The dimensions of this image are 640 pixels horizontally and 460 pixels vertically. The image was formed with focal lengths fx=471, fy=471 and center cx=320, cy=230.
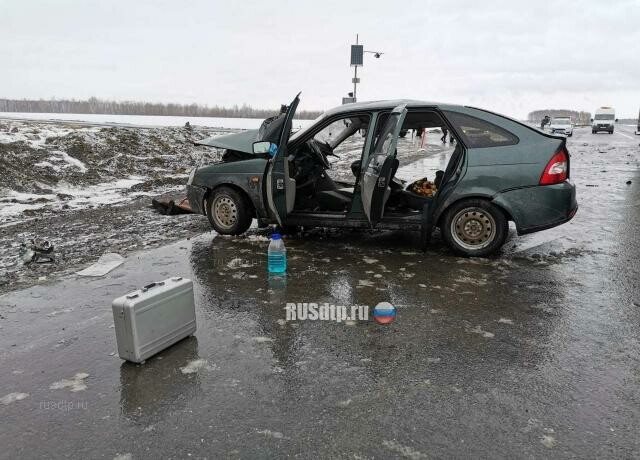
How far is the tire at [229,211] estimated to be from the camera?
6504 mm

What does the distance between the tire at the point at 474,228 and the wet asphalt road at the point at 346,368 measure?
18cm

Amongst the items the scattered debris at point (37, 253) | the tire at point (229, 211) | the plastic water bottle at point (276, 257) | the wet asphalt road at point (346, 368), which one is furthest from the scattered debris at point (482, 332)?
the scattered debris at point (37, 253)

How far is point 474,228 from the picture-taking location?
5.52m

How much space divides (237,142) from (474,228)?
3.33 meters

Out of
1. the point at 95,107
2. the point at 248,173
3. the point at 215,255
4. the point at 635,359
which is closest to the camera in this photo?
the point at 635,359

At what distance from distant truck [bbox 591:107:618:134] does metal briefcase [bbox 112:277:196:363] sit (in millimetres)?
50424

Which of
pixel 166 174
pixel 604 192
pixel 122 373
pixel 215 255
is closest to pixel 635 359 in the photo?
pixel 122 373

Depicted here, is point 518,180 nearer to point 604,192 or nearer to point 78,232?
point 78,232

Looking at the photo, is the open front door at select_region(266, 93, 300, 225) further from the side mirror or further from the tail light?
the tail light

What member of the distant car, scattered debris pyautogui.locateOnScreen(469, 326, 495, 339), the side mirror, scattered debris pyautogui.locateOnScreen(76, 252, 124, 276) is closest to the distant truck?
the distant car

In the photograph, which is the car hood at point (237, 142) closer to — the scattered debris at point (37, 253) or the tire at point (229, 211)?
the tire at point (229, 211)

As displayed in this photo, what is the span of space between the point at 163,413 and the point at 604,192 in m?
11.0

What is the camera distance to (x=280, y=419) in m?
2.62

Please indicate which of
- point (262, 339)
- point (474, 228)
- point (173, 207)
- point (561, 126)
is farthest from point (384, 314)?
point (561, 126)
